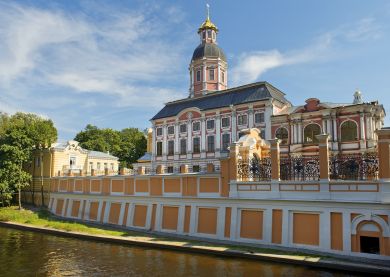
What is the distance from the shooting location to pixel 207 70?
50.5m

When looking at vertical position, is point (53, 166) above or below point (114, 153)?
below

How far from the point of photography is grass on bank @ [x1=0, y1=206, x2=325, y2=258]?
49.9 ft

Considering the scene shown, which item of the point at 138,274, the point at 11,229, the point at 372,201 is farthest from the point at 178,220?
the point at 11,229

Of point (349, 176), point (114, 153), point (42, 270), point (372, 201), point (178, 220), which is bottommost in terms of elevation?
point (42, 270)

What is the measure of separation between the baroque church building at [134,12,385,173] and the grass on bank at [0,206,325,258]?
15.2 feet

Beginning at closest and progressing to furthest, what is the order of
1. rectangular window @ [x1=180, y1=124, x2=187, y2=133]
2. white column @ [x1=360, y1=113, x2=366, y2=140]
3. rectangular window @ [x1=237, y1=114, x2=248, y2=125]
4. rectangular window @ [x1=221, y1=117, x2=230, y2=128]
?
white column @ [x1=360, y1=113, x2=366, y2=140], rectangular window @ [x1=237, y1=114, x2=248, y2=125], rectangular window @ [x1=221, y1=117, x2=230, y2=128], rectangular window @ [x1=180, y1=124, x2=187, y2=133]

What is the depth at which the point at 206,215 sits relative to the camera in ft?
60.3

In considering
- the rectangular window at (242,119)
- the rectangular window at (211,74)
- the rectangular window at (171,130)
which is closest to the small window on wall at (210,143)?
the rectangular window at (242,119)

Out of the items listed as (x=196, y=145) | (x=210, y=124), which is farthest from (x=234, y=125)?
(x=196, y=145)

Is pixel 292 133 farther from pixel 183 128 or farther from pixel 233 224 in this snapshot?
pixel 233 224

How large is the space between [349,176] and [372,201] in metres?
1.36

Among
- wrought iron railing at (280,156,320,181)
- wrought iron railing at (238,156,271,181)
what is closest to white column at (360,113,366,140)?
wrought iron railing at (280,156,320,181)

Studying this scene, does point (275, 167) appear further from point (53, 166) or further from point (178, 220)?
point (53, 166)

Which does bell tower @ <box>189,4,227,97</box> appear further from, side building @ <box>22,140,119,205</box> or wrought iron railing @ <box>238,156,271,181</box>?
wrought iron railing @ <box>238,156,271,181</box>
